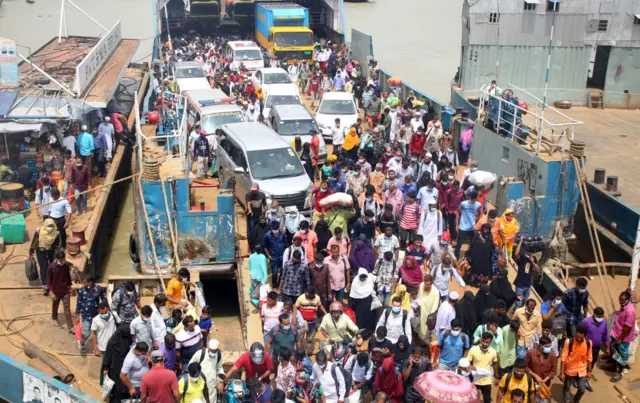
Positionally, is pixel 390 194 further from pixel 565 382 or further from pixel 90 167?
pixel 90 167

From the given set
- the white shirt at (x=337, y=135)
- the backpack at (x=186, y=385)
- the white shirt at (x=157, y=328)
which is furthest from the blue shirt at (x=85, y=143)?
the backpack at (x=186, y=385)

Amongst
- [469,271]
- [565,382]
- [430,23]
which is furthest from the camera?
[430,23]

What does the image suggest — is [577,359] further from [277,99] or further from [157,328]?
[277,99]

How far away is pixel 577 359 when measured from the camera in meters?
9.33

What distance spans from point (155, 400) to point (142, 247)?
19.7 feet

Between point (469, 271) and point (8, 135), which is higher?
point (8, 135)

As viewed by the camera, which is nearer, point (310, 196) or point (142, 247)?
point (142, 247)

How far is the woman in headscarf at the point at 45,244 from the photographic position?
12.3m

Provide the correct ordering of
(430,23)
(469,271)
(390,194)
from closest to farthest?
(469,271) < (390,194) < (430,23)

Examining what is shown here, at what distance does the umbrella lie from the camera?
24.6 ft

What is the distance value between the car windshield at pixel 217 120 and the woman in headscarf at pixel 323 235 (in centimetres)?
800

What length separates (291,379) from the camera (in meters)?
8.46

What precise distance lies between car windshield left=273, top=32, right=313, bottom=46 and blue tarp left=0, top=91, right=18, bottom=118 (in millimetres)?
14744

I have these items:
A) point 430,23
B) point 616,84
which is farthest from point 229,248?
point 430,23
